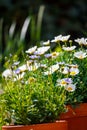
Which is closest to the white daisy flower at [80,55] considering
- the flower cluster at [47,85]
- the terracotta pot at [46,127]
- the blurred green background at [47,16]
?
the flower cluster at [47,85]

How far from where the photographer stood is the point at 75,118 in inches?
105

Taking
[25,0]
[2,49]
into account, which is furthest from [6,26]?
[2,49]

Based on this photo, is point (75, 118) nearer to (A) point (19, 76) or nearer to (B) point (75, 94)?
(B) point (75, 94)

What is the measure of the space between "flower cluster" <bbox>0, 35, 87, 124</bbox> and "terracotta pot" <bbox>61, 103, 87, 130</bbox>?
0.13ft

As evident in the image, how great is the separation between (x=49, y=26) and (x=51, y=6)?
0.32m

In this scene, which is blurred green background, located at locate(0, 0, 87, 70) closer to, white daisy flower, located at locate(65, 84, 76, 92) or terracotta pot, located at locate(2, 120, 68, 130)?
white daisy flower, located at locate(65, 84, 76, 92)

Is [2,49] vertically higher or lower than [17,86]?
higher

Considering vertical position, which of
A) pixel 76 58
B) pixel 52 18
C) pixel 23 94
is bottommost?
pixel 23 94

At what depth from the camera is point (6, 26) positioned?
6.41 metres

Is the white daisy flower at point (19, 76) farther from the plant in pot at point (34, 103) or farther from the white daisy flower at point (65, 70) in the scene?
the white daisy flower at point (65, 70)

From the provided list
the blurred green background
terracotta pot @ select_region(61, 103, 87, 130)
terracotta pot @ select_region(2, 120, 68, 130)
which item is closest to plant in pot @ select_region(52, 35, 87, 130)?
terracotta pot @ select_region(61, 103, 87, 130)

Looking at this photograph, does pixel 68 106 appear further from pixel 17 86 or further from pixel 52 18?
pixel 52 18

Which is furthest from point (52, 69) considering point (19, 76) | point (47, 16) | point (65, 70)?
point (47, 16)

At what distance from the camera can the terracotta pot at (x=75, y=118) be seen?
267 centimetres
